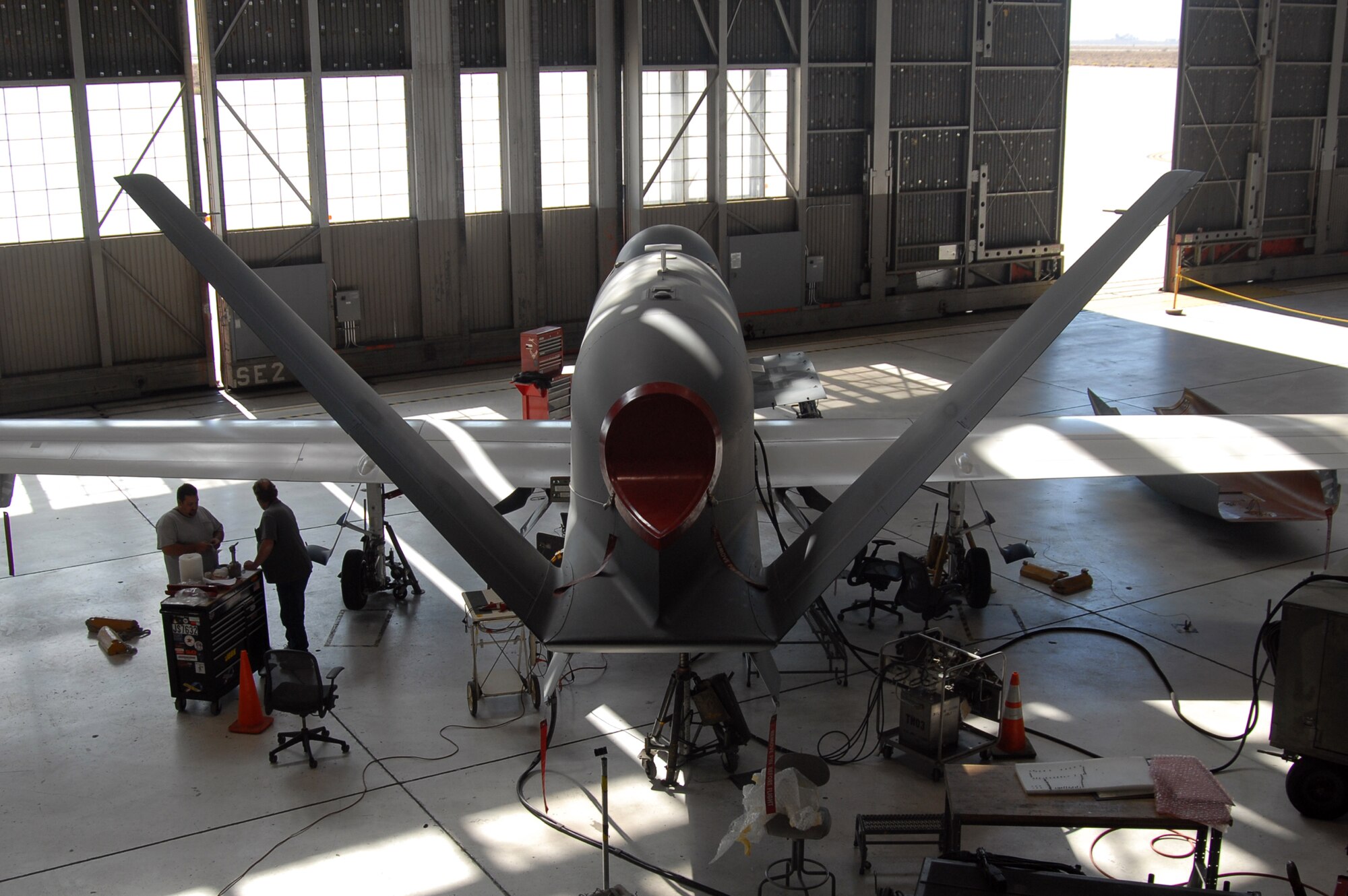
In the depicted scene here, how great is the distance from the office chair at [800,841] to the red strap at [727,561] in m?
1.60

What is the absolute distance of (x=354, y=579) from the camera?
14047 millimetres

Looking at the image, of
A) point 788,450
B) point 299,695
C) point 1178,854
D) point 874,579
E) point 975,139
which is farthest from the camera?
point 975,139

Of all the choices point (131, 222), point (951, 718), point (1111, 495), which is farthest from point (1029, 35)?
point (951, 718)

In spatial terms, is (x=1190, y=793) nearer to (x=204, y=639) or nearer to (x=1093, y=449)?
(x=1093, y=449)

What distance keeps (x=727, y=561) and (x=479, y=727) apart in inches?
159

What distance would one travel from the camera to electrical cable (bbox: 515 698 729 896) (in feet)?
29.4

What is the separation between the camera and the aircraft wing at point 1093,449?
13.0 m

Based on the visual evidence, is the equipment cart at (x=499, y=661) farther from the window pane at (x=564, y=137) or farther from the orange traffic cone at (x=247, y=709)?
the window pane at (x=564, y=137)

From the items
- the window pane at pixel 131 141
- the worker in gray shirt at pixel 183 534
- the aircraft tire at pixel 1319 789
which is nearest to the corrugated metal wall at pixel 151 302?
the window pane at pixel 131 141

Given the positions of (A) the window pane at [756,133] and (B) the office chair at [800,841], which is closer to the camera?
(B) the office chair at [800,841]

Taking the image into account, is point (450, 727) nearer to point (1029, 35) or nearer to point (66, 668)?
point (66, 668)

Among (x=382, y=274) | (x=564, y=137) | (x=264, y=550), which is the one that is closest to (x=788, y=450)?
(x=264, y=550)

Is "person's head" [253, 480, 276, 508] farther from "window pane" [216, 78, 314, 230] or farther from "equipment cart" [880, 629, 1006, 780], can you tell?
"window pane" [216, 78, 314, 230]

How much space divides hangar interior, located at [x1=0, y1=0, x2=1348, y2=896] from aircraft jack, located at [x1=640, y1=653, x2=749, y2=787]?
6.0 inches
